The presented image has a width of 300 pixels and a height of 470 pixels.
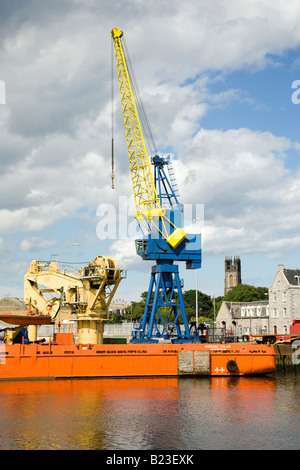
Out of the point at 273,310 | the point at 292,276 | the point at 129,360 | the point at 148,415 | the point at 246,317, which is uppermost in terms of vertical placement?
the point at 292,276

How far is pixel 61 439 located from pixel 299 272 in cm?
6501

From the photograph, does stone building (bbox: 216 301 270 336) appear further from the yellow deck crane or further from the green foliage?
the yellow deck crane

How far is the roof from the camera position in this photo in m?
81.3

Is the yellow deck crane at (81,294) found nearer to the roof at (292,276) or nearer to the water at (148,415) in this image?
the water at (148,415)

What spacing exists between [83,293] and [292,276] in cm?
4286

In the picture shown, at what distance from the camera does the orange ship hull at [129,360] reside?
153ft

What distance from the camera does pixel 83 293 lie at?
51.1m

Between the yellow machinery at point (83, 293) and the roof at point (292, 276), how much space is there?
39.1 m

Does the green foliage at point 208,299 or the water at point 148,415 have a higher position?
the green foliage at point 208,299

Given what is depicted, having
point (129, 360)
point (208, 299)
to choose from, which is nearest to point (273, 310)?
point (129, 360)

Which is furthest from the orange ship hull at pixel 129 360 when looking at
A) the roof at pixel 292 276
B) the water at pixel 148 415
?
the roof at pixel 292 276

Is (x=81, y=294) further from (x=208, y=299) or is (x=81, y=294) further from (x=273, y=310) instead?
(x=208, y=299)

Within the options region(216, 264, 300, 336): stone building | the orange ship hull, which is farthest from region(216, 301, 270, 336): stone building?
the orange ship hull

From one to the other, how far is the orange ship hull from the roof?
32.9 metres
